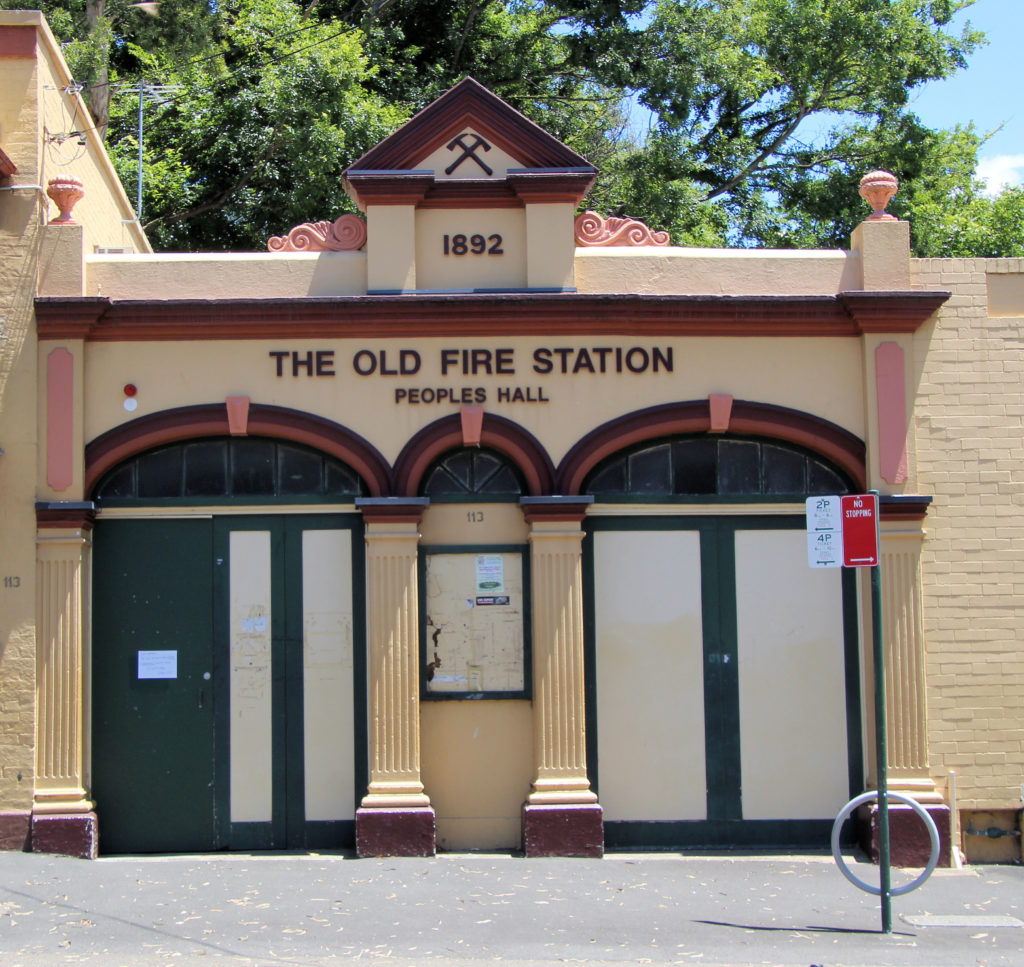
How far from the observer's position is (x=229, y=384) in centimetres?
1061

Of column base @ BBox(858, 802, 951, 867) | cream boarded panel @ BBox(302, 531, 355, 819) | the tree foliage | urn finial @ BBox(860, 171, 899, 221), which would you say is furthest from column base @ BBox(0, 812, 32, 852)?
the tree foliage

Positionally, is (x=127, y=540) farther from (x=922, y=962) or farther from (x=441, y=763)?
Answer: (x=922, y=962)

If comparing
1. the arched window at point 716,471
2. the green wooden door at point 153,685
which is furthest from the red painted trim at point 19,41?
the arched window at point 716,471

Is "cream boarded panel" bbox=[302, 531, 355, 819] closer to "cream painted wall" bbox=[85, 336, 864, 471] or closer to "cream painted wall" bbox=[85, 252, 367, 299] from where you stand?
"cream painted wall" bbox=[85, 336, 864, 471]

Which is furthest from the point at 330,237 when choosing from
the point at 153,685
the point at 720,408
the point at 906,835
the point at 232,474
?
the point at 906,835

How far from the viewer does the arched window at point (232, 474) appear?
10641mm

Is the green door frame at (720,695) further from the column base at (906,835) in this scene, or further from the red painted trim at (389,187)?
the red painted trim at (389,187)

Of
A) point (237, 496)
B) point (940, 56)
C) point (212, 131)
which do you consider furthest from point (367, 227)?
point (940, 56)

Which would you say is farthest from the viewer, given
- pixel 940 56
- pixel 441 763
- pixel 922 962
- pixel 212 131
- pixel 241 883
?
pixel 940 56

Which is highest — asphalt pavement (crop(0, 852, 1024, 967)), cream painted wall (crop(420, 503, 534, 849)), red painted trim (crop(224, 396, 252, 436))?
red painted trim (crop(224, 396, 252, 436))

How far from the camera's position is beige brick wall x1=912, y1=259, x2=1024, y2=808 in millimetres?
10578

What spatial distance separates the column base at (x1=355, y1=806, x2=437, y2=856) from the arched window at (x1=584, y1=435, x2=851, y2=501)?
2985 mm

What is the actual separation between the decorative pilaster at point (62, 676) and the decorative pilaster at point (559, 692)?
3.45m

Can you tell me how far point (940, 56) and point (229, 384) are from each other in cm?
1670
